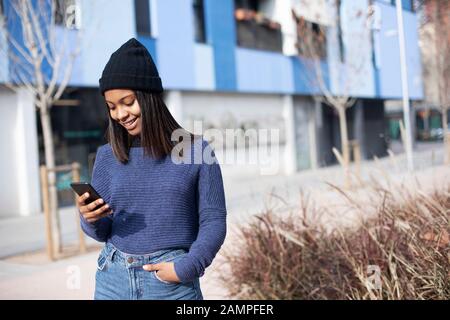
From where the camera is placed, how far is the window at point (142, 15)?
2.77 metres

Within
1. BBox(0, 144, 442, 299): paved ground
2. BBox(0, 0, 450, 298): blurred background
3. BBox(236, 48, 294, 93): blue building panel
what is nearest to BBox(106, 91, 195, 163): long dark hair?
BBox(0, 0, 450, 298): blurred background

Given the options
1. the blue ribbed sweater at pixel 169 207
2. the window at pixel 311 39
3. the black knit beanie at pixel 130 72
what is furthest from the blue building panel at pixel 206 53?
the blue ribbed sweater at pixel 169 207

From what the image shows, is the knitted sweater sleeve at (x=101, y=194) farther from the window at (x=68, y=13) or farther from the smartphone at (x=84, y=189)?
the window at (x=68, y=13)

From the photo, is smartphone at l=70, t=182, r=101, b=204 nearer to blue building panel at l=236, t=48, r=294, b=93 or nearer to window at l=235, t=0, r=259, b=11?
window at l=235, t=0, r=259, b=11

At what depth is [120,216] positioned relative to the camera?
142 centimetres

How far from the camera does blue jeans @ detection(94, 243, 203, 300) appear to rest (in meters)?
1.38

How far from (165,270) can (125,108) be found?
43 cm

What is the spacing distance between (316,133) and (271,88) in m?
3.07

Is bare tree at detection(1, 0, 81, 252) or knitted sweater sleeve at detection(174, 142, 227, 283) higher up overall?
bare tree at detection(1, 0, 81, 252)

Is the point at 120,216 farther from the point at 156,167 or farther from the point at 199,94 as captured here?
the point at 199,94

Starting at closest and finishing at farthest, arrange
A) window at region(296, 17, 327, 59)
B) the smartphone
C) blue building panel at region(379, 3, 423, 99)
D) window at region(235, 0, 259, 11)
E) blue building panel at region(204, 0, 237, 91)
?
the smartphone < blue building panel at region(379, 3, 423, 99) < window at region(296, 17, 327, 59) < blue building panel at region(204, 0, 237, 91) < window at region(235, 0, 259, 11)

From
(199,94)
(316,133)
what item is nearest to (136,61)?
(316,133)

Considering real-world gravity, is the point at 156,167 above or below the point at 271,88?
below

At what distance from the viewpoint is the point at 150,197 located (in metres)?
1.39
